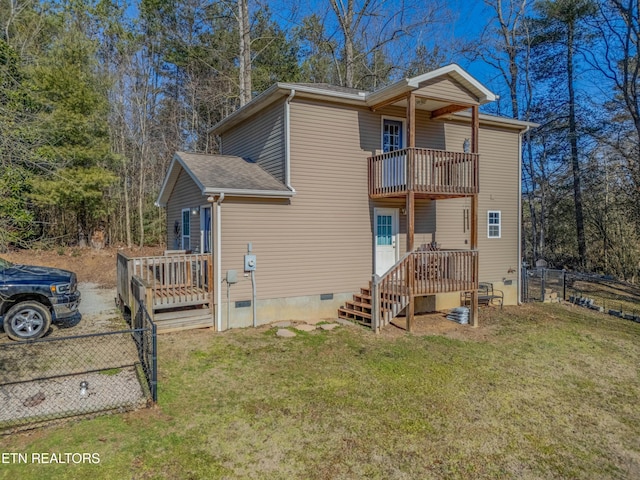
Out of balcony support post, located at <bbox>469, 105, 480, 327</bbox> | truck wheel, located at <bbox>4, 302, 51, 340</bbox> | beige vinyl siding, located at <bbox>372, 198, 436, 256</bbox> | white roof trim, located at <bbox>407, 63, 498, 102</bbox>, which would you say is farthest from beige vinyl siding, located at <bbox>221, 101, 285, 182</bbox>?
truck wheel, located at <bbox>4, 302, 51, 340</bbox>

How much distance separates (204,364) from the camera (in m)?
6.44

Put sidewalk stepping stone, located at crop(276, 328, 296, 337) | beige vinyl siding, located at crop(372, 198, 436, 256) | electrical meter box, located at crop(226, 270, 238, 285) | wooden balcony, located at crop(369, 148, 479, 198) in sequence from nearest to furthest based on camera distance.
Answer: sidewalk stepping stone, located at crop(276, 328, 296, 337), electrical meter box, located at crop(226, 270, 238, 285), wooden balcony, located at crop(369, 148, 479, 198), beige vinyl siding, located at crop(372, 198, 436, 256)

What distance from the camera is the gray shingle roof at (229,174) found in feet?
28.1

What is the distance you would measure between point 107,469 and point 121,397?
1580 mm

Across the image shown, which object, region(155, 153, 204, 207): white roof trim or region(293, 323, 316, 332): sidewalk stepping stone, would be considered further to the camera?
region(155, 153, 204, 207): white roof trim

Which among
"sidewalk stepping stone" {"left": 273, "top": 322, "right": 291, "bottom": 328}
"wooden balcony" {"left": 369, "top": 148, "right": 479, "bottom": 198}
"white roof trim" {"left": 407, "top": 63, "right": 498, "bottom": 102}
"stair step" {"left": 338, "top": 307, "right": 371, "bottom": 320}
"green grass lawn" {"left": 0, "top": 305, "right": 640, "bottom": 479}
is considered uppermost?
"white roof trim" {"left": 407, "top": 63, "right": 498, "bottom": 102}

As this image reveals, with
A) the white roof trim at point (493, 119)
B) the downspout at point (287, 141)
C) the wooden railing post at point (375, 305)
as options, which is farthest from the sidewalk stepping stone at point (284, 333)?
the white roof trim at point (493, 119)

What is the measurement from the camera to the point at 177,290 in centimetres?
852

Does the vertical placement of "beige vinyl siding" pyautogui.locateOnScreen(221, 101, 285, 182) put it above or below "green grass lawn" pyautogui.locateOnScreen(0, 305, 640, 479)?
A: above

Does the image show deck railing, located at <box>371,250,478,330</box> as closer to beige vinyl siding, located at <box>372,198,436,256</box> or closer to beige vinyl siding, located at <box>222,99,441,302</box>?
beige vinyl siding, located at <box>222,99,441,302</box>

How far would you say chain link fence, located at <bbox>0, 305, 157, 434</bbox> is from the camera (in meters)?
4.67

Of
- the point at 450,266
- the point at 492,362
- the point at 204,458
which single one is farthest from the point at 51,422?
the point at 450,266

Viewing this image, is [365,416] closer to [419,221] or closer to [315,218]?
[315,218]

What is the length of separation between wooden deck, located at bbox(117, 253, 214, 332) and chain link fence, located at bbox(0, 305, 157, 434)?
829mm
